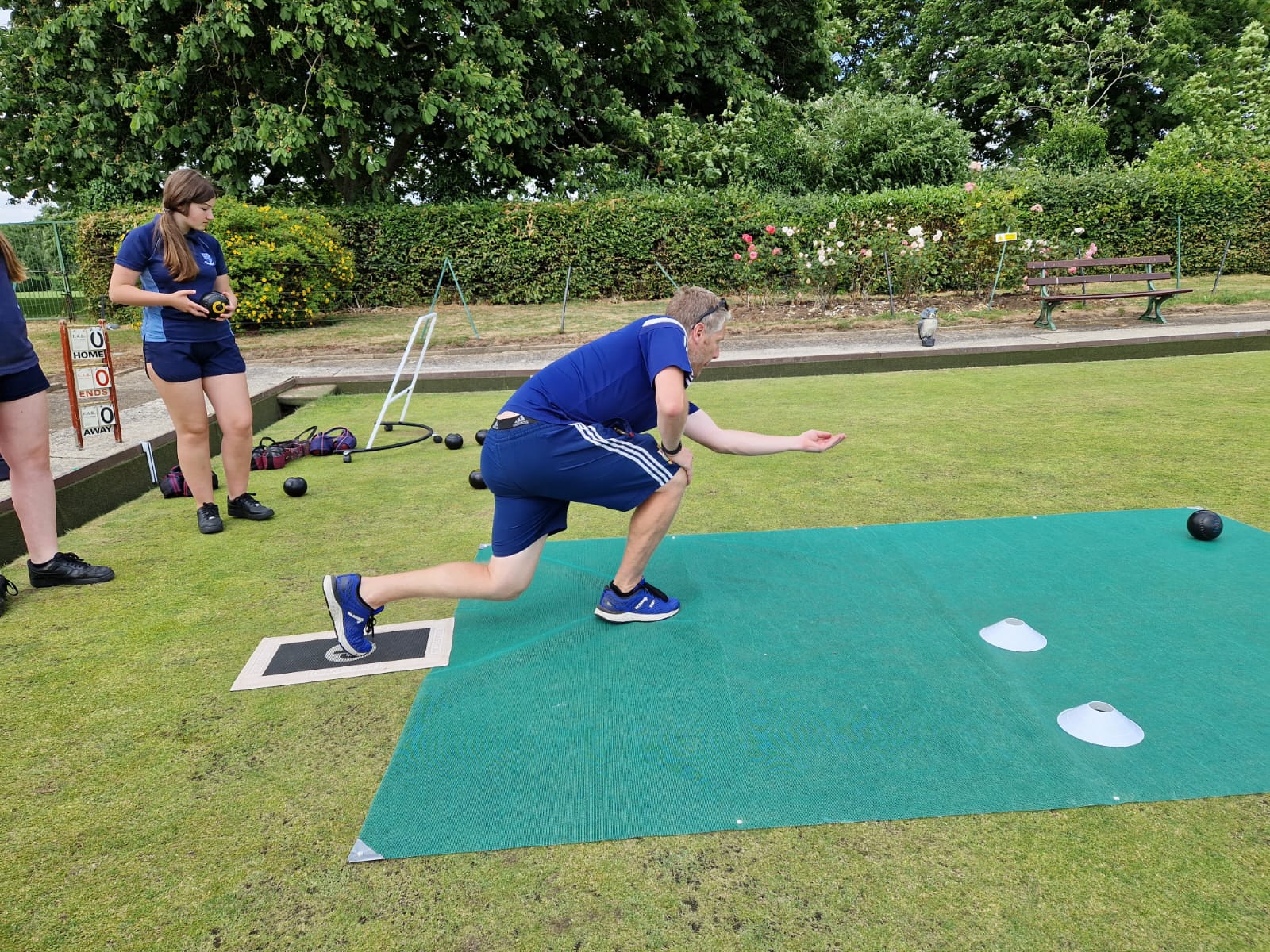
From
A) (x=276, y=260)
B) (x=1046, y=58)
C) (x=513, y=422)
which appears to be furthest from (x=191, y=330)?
(x=1046, y=58)

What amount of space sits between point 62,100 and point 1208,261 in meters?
21.2

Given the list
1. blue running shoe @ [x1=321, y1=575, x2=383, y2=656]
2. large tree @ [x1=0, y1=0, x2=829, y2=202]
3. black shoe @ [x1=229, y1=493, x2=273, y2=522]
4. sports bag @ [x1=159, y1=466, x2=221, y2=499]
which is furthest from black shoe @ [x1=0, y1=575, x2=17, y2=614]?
large tree @ [x1=0, y1=0, x2=829, y2=202]

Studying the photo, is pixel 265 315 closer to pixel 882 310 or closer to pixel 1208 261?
pixel 882 310

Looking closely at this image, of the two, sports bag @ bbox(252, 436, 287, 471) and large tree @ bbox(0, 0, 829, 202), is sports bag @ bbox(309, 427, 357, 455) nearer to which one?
sports bag @ bbox(252, 436, 287, 471)

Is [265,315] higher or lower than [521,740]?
higher

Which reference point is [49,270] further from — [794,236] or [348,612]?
[348,612]

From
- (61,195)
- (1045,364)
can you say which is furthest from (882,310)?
(61,195)

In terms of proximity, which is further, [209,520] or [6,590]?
[209,520]

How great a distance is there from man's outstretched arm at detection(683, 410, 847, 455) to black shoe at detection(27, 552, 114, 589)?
9.01 feet

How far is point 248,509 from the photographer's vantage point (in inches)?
191

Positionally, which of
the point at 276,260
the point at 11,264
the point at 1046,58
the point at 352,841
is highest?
the point at 1046,58

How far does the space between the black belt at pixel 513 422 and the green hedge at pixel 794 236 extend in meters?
11.4

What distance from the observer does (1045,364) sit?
9625mm

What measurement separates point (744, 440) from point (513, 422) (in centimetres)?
102
